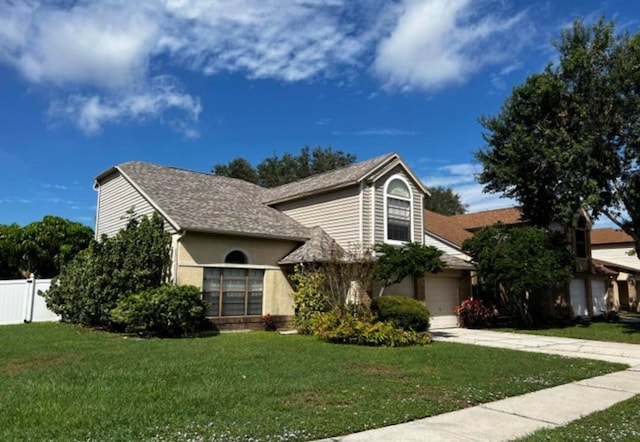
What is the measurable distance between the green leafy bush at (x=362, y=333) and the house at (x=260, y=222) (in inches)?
114

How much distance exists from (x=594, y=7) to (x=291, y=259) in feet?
48.3

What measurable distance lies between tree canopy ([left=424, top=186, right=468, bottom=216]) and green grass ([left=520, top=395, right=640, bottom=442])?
53.0 metres

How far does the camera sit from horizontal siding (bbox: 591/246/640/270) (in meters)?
39.3

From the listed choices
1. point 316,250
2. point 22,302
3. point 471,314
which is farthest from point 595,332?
point 22,302

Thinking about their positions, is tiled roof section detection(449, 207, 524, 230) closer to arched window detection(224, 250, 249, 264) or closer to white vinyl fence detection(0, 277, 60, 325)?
arched window detection(224, 250, 249, 264)

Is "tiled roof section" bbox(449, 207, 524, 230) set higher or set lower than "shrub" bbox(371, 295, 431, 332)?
higher

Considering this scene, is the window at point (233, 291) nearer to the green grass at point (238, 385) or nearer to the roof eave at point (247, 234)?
the roof eave at point (247, 234)

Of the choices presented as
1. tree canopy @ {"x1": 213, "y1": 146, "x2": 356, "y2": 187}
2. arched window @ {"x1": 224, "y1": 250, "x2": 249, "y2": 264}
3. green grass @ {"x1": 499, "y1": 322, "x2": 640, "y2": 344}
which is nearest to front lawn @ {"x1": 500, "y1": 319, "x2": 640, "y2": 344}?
green grass @ {"x1": 499, "y1": 322, "x2": 640, "y2": 344}

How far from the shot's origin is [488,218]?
3130 centimetres

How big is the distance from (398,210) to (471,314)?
20.1 ft

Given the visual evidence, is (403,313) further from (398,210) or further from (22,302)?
(22,302)

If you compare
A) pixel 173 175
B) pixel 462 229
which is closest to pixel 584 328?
pixel 462 229

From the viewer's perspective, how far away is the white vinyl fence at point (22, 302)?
1819 centimetres

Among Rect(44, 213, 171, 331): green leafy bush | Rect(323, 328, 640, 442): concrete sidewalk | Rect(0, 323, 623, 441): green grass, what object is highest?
Rect(44, 213, 171, 331): green leafy bush
